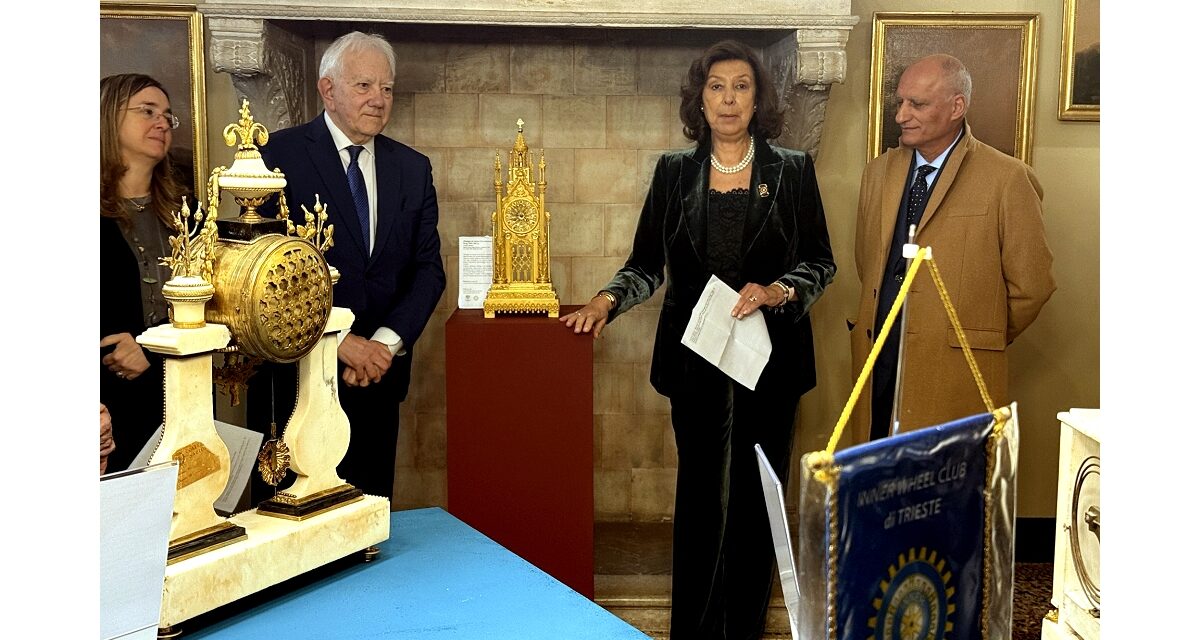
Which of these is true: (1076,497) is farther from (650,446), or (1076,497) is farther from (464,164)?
(464,164)

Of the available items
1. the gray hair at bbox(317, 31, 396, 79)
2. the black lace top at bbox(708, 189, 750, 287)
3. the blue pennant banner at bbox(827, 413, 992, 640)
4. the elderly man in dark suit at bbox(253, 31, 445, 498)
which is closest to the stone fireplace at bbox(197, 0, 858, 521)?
the gray hair at bbox(317, 31, 396, 79)

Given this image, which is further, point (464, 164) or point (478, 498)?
point (464, 164)

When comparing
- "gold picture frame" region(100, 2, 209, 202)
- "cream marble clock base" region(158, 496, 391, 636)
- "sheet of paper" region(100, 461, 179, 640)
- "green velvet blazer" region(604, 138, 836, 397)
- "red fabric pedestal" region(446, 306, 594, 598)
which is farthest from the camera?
"gold picture frame" region(100, 2, 209, 202)

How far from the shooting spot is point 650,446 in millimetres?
5246

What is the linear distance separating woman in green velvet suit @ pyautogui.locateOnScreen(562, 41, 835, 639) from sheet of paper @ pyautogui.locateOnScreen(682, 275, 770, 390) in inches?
2.1

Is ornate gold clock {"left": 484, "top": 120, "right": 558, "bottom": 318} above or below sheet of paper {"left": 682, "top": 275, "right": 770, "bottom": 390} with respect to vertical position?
above

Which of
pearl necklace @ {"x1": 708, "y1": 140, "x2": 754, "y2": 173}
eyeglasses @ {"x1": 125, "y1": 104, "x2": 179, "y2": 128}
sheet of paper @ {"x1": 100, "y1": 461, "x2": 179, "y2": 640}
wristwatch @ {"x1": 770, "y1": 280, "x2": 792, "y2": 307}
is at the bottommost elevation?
sheet of paper @ {"x1": 100, "y1": 461, "x2": 179, "y2": 640}

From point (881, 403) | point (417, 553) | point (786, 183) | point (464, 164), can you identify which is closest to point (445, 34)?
point (464, 164)

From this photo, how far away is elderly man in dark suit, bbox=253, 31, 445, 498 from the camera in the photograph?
13.3ft

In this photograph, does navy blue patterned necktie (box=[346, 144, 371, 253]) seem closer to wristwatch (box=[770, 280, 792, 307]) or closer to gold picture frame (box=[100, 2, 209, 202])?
gold picture frame (box=[100, 2, 209, 202])

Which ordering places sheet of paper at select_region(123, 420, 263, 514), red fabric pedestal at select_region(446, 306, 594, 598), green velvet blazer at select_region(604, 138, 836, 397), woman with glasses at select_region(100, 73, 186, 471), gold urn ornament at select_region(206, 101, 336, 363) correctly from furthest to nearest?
green velvet blazer at select_region(604, 138, 836, 397)
red fabric pedestal at select_region(446, 306, 594, 598)
woman with glasses at select_region(100, 73, 186, 471)
sheet of paper at select_region(123, 420, 263, 514)
gold urn ornament at select_region(206, 101, 336, 363)

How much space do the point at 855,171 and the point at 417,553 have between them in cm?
321

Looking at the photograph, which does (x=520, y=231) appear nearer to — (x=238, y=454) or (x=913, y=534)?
(x=238, y=454)

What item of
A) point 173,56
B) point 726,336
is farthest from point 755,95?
point 173,56
